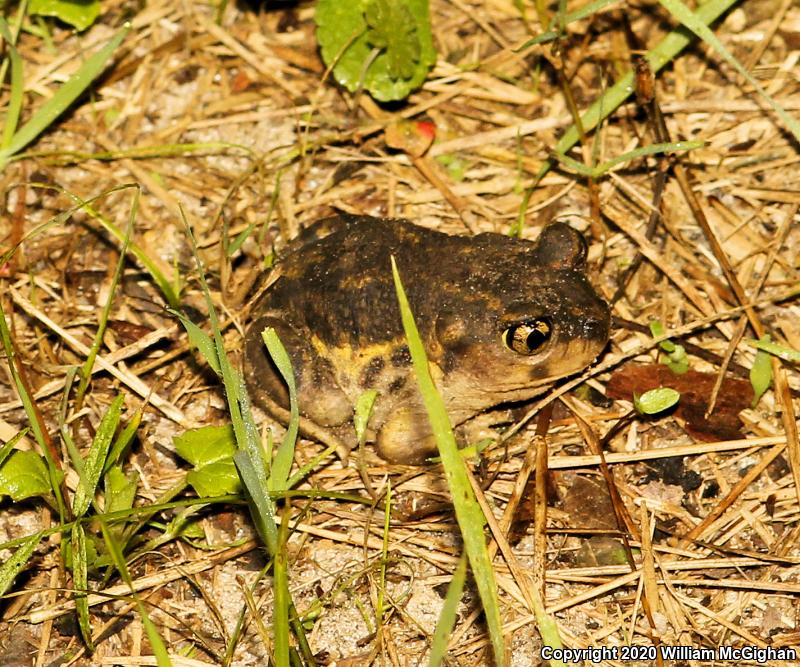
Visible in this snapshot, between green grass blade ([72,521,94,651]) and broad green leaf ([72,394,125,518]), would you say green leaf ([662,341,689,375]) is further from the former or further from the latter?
green grass blade ([72,521,94,651])

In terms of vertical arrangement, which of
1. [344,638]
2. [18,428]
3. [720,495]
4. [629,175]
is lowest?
[720,495]

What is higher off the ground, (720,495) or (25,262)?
(25,262)

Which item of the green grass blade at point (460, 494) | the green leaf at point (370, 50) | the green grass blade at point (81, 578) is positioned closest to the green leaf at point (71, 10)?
the green leaf at point (370, 50)

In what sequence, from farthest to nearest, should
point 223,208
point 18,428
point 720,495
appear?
point 223,208 → point 18,428 → point 720,495

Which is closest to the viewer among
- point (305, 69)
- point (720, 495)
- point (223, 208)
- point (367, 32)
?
point (720, 495)

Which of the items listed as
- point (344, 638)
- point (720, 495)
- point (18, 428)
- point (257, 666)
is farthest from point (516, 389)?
point (18, 428)

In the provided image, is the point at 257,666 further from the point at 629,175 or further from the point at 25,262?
the point at 629,175

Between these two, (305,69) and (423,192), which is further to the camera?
(305,69)

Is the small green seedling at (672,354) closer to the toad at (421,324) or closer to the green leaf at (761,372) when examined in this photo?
the green leaf at (761,372)
